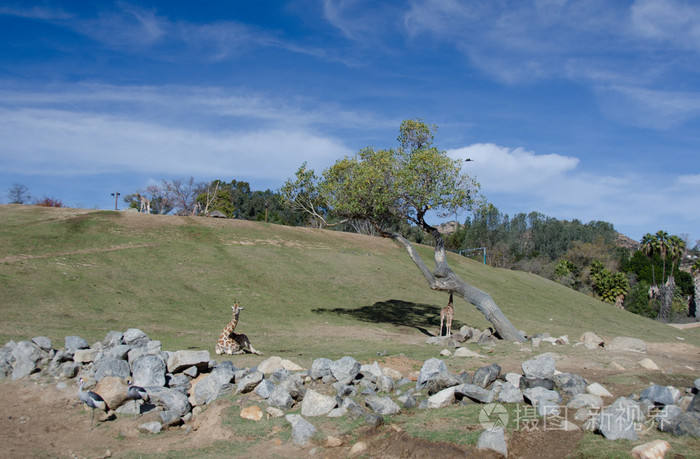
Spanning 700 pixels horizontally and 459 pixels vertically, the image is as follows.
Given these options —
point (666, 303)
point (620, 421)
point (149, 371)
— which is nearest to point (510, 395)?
point (620, 421)

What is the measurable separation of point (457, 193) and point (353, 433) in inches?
594

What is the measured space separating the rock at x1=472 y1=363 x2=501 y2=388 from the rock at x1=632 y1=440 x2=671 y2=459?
362 centimetres

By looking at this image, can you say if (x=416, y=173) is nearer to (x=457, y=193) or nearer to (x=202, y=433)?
(x=457, y=193)

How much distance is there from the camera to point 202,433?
9.11m

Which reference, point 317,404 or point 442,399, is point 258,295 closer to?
point 317,404

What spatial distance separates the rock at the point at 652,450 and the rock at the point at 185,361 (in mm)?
8698

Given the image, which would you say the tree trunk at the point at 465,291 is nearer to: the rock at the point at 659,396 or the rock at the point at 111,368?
the rock at the point at 659,396

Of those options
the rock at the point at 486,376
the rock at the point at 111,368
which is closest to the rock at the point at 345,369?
the rock at the point at 486,376

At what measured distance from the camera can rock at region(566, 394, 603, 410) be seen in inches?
314

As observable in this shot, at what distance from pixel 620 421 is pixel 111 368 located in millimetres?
9796

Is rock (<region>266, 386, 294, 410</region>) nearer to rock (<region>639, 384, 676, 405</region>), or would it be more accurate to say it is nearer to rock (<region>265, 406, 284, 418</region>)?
rock (<region>265, 406, 284, 418</region>)

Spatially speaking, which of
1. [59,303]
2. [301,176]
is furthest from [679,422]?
[59,303]

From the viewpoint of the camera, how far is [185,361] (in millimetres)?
11414

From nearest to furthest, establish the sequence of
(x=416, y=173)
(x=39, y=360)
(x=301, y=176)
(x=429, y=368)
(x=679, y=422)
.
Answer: (x=679, y=422) → (x=429, y=368) → (x=39, y=360) → (x=416, y=173) → (x=301, y=176)
